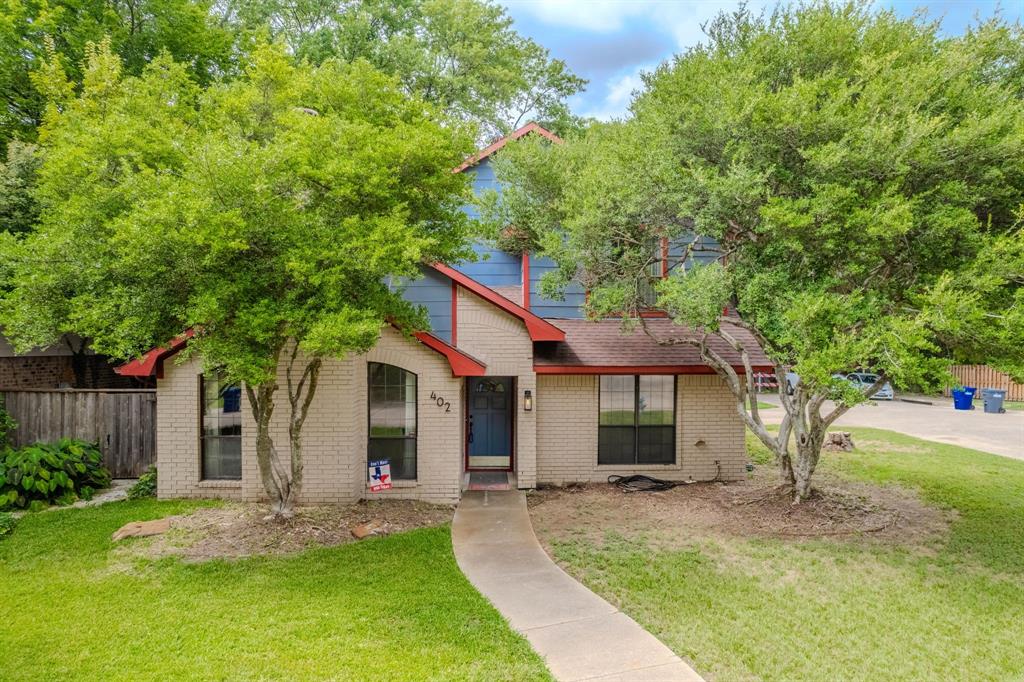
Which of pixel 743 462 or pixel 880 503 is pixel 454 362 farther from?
pixel 880 503

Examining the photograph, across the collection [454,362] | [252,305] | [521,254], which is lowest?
[454,362]

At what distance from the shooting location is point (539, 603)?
19.8 ft

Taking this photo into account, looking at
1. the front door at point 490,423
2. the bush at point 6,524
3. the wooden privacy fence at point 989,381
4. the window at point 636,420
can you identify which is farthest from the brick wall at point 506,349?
the wooden privacy fence at point 989,381

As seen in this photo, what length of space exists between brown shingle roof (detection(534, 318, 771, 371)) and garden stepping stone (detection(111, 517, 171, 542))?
6.60 metres

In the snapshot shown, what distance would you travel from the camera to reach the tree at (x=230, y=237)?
621 centimetres

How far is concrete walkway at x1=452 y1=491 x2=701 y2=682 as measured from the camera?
15.8ft

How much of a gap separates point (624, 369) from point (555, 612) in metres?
5.82

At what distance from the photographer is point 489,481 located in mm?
11102

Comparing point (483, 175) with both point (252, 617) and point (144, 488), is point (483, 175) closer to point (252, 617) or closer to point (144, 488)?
point (144, 488)

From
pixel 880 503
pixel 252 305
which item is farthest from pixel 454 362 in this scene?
pixel 880 503

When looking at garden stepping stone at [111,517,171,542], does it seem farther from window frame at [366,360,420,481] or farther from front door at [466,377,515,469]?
front door at [466,377,515,469]

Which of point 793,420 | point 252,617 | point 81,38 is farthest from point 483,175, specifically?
point 81,38

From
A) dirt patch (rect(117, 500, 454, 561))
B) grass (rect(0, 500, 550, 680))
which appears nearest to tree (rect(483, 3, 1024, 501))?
dirt patch (rect(117, 500, 454, 561))

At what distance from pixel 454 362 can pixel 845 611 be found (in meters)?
6.38
